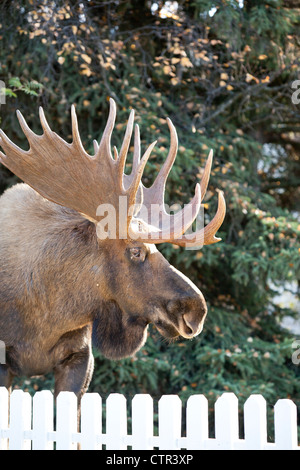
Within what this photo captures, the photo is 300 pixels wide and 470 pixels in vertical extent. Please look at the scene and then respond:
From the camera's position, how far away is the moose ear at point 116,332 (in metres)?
3.90

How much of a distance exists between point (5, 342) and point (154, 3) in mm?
4975

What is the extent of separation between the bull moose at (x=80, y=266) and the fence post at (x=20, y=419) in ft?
1.22

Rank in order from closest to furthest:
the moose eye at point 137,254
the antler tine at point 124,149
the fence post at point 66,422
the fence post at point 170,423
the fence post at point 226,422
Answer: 1. the fence post at point 226,422
2. the fence post at point 170,423
3. the fence post at point 66,422
4. the antler tine at point 124,149
5. the moose eye at point 137,254

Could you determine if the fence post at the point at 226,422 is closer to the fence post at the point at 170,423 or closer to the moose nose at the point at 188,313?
the fence post at the point at 170,423

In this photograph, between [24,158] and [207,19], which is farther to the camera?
[207,19]

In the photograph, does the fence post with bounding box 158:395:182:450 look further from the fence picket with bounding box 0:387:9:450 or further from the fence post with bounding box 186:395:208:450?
the fence picket with bounding box 0:387:9:450

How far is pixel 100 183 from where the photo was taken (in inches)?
154

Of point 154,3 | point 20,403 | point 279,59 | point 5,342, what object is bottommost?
point 20,403

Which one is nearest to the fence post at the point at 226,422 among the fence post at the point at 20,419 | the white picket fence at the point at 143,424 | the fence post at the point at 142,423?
the white picket fence at the point at 143,424

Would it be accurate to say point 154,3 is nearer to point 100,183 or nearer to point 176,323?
point 100,183

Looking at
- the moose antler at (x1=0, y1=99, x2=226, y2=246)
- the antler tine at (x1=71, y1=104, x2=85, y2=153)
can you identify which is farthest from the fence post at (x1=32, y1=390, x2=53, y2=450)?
the antler tine at (x1=71, y1=104, x2=85, y2=153)

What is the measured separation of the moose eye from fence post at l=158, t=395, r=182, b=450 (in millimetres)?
933

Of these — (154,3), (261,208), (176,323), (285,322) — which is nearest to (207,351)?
(261,208)

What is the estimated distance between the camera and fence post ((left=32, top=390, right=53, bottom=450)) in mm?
3521
